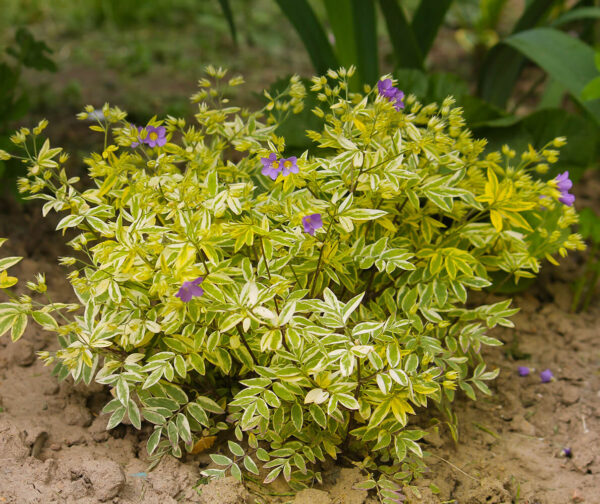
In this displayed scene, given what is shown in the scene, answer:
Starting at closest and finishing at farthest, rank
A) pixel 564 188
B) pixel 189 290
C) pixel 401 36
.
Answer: pixel 189 290 → pixel 564 188 → pixel 401 36

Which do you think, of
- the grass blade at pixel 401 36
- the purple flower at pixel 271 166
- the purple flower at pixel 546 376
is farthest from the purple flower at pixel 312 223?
the grass blade at pixel 401 36

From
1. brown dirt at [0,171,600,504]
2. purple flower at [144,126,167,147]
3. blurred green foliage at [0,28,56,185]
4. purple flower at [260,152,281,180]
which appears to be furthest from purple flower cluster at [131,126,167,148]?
blurred green foliage at [0,28,56,185]

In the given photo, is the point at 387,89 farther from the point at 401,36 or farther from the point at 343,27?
the point at 401,36

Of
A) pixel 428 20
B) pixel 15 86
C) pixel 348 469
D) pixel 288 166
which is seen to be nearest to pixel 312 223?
pixel 288 166

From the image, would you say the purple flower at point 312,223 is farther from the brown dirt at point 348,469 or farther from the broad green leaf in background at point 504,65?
the broad green leaf in background at point 504,65

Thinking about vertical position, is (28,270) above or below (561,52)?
below

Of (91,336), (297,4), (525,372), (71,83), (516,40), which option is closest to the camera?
(91,336)

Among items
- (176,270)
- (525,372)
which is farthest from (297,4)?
(525,372)

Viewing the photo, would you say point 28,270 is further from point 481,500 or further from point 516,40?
point 516,40
